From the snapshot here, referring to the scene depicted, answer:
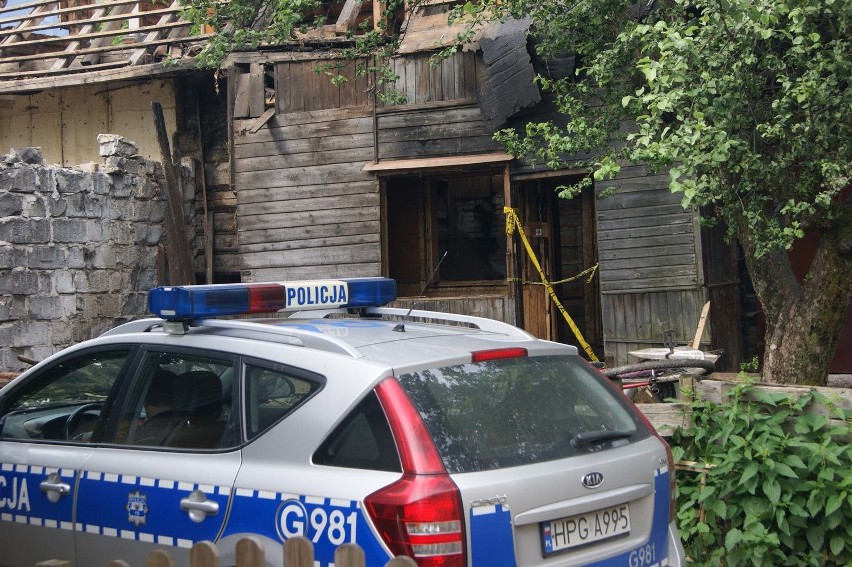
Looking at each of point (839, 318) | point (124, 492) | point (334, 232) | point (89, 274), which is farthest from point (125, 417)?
point (89, 274)

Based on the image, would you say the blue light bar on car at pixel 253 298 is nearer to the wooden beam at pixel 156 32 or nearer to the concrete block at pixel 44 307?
the concrete block at pixel 44 307

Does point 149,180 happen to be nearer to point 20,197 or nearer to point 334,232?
Result: point 20,197

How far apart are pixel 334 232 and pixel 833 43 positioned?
22.7 feet

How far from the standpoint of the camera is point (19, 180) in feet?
34.7

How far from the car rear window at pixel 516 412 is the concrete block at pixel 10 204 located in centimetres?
880

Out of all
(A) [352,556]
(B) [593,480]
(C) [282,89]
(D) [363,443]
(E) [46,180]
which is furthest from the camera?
(C) [282,89]

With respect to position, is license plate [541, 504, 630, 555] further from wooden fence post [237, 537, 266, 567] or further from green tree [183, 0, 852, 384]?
green tree [183, 0, 852, 384]

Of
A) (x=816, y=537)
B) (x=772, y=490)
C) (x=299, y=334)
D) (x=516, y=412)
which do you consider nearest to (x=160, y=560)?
(x=299, y=334)

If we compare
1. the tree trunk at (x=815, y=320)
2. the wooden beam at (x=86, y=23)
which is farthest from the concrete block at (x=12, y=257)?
the tree trunk at (x=815, y=320)

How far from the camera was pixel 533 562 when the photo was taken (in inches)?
119

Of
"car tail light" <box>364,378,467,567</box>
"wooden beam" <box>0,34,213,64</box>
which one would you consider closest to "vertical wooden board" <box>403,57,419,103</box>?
→ "wooden beam" <box>0,34,213,64</box>

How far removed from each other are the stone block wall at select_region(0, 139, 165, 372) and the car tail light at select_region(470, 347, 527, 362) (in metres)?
8.72

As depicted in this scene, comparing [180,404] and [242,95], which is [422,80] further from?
[180,404]

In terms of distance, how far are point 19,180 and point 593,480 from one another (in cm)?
933
